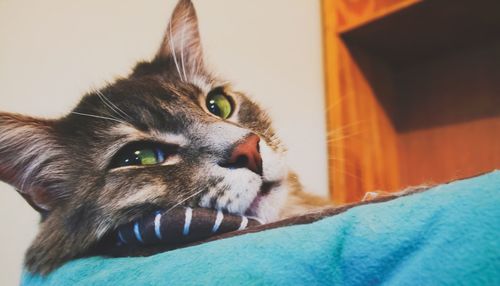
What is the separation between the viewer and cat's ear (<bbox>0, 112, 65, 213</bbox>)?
0.70m

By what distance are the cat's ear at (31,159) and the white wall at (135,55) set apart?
1.09ft

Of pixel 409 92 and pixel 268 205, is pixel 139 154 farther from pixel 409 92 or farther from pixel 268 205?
pixel 409 92

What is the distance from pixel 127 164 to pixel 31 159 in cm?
18

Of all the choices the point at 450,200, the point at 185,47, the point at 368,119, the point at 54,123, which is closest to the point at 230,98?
the point at 185,47

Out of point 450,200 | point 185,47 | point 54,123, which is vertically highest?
point 185,47

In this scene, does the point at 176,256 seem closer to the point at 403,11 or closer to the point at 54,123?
the point at 54,123

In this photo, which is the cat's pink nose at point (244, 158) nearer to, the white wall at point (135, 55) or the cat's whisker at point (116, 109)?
the cat's whisker at point (116, 109)

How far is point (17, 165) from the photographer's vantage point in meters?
0.72

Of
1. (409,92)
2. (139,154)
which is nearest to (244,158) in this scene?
(139,154)

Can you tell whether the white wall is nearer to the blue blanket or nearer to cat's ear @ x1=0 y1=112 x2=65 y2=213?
cat's ear @ x1=0 y1=112 x2=65 y2=213

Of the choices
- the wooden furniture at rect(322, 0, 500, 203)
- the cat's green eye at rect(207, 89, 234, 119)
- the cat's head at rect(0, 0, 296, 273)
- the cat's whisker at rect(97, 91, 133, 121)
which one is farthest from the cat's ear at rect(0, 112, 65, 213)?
the wooden furniture at rect(322, 0, 500, 203)

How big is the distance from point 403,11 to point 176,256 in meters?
1.34

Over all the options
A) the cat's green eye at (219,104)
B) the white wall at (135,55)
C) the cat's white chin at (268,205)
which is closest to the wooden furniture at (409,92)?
the white wall at (135,55)

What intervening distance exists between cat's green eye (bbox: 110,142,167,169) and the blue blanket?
24cm
